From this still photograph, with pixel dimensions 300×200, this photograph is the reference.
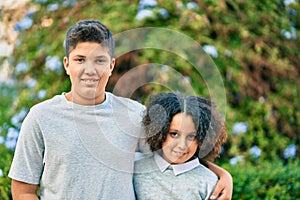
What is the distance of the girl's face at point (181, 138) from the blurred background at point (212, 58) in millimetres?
1903

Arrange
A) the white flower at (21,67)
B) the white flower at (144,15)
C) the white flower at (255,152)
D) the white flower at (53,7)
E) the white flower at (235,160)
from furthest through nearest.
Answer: the white flower at (53,7) < the white flower at (21,67) < the white flower at (144,15) < the white flower at (255,152) < the white flower at (235,160)

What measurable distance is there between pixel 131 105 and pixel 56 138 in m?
0.38

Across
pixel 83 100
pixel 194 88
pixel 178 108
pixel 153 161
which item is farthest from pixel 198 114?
pixel 194 88

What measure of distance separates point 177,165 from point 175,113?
0.22m

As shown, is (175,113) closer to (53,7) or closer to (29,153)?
(29,153)

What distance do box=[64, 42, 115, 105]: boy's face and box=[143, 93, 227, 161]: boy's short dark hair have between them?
0.25m

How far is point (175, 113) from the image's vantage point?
2570 mm

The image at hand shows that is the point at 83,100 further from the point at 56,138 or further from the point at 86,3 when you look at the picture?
the point at 86,3

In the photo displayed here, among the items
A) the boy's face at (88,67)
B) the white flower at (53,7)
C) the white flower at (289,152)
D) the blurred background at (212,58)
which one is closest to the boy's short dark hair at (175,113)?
the boy's face at (88,67)

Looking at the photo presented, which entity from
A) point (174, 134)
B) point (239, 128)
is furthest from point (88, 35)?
point (239, 128)

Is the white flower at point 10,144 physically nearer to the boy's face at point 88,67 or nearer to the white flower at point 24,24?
the white flower at point 24,24

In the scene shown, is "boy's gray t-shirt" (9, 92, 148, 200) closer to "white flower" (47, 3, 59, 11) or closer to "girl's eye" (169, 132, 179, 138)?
"girl's eye" (169, 132, 179, 138)

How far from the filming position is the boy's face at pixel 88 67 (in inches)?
97.7

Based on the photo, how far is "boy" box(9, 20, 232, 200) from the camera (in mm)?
2488
